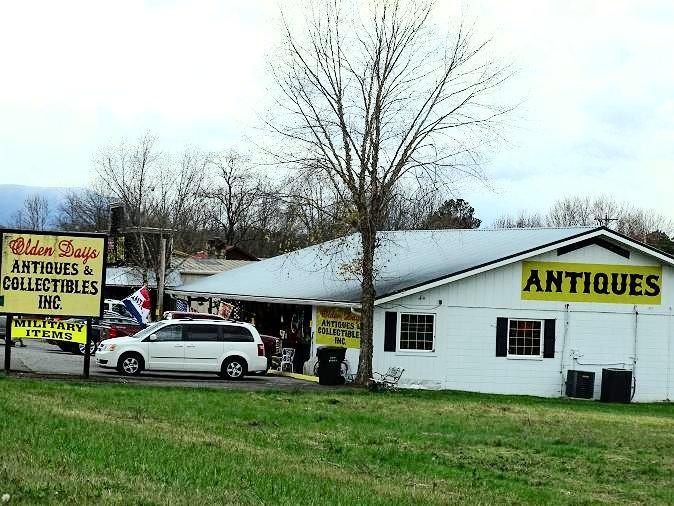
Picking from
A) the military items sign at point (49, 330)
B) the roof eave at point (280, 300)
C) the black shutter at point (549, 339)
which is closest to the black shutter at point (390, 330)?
the roof eave at point (280, 300)

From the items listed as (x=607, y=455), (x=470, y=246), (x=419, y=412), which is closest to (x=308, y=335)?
(x=470, y=246)

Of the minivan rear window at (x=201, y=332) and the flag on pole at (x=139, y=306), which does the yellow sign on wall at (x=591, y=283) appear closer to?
the minivan rear window at (x=201, y=332)

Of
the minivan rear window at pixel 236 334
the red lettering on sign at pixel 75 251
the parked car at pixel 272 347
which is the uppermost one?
the red lettering on sign at pixel 75 251

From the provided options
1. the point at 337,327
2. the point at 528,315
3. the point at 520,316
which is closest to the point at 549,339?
the point at 528,315

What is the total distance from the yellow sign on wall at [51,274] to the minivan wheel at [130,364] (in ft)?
10.2

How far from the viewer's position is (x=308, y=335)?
3747 centimetres

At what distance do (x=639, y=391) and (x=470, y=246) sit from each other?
24.8ft

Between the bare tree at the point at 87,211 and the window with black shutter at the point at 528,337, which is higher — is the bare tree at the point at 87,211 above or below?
above

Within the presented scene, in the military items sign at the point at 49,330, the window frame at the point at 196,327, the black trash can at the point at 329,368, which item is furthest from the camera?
the window frame at the point at 196,327

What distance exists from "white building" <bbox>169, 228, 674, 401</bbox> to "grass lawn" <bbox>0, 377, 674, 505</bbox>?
6533mm

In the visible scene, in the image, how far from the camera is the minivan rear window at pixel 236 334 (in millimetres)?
31391

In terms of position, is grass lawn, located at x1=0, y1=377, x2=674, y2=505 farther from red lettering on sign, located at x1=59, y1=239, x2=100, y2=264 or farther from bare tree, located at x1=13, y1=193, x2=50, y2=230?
bare tree, located at x1=13, y1=193, x2=50, y2=230

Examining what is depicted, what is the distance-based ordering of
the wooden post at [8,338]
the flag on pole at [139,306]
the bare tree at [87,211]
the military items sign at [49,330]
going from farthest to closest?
the bare tree at [87,211]
the flag on pole at [139,306]
the military items sign at [49,330]
the wooden post at [8,338]

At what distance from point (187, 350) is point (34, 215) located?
331 ft
